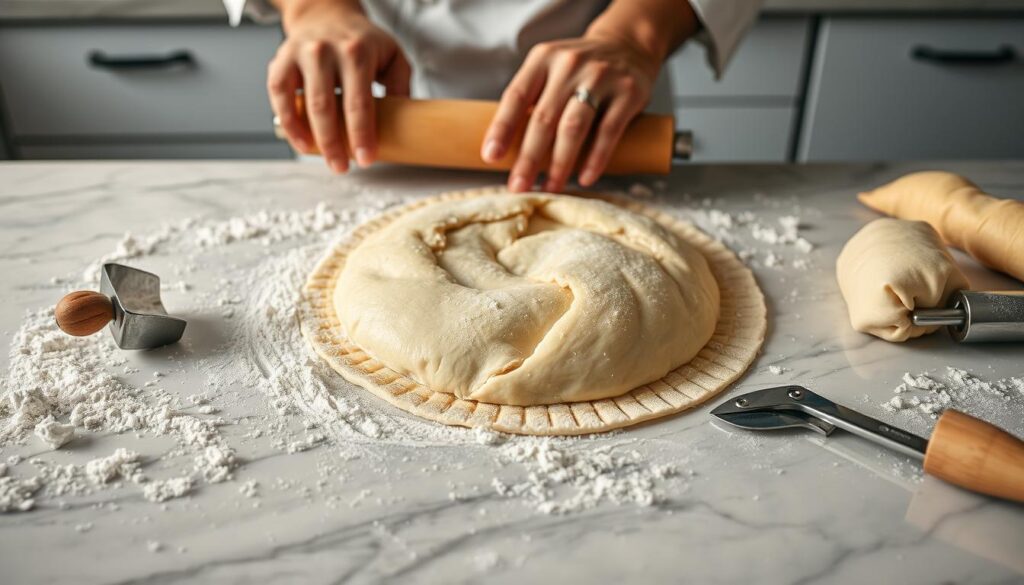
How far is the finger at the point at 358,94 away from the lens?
1388 millimetres

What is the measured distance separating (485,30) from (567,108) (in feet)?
1.33

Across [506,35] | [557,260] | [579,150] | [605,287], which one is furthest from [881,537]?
[506,35]

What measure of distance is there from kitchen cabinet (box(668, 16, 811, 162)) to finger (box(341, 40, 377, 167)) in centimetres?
140

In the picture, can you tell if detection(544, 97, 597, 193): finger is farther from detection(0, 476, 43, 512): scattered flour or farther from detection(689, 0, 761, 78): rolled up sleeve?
detection(0, 476, 43, 512): scattered flour

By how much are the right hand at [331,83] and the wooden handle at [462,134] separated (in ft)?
0.11

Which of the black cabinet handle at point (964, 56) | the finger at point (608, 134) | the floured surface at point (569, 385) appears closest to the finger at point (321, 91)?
the floured surface at point (569, 385)

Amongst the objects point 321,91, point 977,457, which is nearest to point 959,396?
point 977,457

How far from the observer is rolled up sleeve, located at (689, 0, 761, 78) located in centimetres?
153

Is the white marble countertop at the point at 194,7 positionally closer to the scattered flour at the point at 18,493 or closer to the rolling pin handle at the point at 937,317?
the rolling pin handle at the point at 937,317

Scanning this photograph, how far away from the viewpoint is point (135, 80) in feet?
8.36

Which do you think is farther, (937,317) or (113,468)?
(937,317)

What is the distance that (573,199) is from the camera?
4.30ft

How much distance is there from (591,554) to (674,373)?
338 millimetres

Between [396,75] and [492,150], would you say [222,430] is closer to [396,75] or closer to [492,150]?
[492,150]
